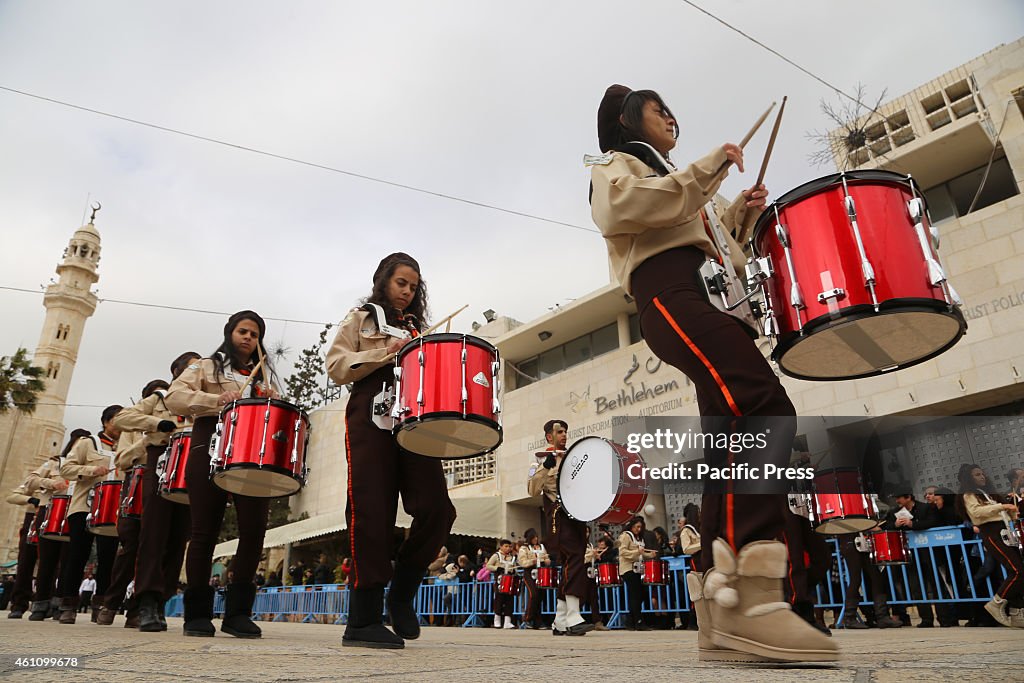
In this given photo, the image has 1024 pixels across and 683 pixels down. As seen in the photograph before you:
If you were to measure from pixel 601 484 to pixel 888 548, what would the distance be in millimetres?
3840

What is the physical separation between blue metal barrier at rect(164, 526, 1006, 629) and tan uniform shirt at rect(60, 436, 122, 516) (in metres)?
6.38

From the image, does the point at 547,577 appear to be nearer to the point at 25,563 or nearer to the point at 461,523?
the point at 25,563

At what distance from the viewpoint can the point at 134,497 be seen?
557cm

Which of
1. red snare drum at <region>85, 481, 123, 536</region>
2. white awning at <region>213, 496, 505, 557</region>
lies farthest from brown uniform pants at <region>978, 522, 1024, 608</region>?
white awning at <region>213, 496, 505, 557</region>

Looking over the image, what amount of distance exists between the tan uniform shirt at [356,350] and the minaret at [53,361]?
49381mm

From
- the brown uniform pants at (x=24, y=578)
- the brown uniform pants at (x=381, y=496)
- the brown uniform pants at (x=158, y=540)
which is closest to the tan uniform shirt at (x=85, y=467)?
the brown uniform pants at (x=24, y=578)

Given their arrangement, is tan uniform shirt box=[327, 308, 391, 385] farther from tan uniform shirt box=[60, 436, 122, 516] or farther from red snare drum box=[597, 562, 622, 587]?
red snare drum box=[597, 562, 622, 587]

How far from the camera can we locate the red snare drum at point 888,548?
6852mm

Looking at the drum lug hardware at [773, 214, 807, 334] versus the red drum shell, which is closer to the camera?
the drum lug hardware at [773, 214, 807, 334]

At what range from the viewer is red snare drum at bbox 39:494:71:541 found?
288 inches

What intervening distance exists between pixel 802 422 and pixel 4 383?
21149 millimetres

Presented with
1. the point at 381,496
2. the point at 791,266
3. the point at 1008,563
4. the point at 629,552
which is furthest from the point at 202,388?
the point at 1008,563

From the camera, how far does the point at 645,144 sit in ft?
8.77

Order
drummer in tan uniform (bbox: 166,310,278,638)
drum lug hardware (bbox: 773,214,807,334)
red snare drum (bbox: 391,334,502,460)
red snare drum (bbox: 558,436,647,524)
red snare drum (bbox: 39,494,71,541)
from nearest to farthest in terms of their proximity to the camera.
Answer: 1. drum lug hardware (bbox: 773,214,807,334)
2. red snare drum (bbox: 391,334,502,460)
3. drummer in tan uniform (bbox: 166,310,278,638)
4. red snare drum (bbox: 558,436,647,524)
5. red snare drum (bbox: 39,494,71,541)
